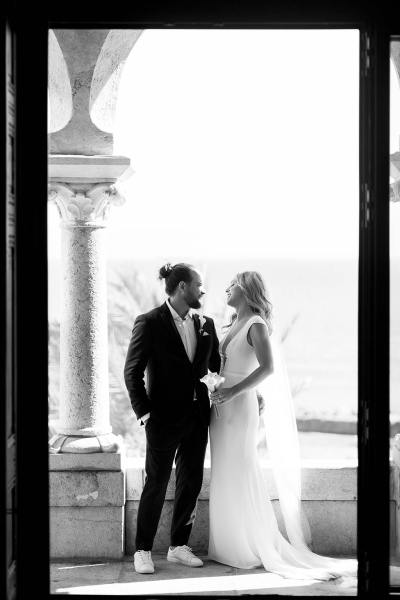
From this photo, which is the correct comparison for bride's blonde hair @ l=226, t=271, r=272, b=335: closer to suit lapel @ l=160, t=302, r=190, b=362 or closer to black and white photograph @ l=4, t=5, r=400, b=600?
black and white photograph @ l=4, t=5, r=400, b=600

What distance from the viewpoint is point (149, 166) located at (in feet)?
93.5

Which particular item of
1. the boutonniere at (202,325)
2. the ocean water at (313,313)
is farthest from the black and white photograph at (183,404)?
the ocean water at (313,313)

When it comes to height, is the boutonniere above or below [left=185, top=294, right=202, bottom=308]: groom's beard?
below

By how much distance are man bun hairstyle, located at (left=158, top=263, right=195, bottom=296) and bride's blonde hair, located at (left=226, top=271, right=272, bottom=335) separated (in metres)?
0.27

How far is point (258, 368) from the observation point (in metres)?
5.68

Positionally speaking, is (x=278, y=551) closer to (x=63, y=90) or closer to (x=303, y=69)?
(x=63, y=90)


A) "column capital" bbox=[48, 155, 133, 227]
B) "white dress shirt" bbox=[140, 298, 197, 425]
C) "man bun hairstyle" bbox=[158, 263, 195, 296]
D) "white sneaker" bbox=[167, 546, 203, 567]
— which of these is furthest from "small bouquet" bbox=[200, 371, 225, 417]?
"column capital" bbox=[48, 155, 133, 227]

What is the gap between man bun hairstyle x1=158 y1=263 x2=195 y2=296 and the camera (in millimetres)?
5652

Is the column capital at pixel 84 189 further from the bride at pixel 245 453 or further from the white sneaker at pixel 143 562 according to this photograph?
the white sneaker at pixel 143 562

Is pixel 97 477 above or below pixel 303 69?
below

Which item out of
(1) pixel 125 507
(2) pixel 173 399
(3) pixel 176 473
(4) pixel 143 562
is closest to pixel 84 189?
(2) pixel 173 399

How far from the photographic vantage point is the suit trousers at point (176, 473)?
18.4ft
